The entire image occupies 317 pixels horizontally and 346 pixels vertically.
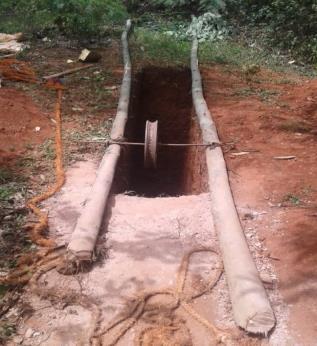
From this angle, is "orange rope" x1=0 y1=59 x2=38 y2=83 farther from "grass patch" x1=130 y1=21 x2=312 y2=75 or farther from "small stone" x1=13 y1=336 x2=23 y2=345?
"small stone" x1=13 y1=336 x2=23 y2=345

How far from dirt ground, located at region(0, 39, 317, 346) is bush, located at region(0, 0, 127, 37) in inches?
107

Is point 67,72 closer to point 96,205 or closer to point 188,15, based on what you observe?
point 96,205

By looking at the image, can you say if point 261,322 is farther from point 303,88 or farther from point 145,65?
point 145,65

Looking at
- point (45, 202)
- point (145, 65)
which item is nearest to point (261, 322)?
point (45, 202)

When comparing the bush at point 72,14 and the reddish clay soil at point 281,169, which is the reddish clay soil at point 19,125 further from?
the bush at point 72,14

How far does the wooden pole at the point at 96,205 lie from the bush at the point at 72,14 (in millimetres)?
4005

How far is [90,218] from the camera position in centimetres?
394

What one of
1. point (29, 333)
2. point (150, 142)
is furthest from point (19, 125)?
point (29, 333)

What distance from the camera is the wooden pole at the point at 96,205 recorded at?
141 inches

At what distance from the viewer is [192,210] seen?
435 centimetres

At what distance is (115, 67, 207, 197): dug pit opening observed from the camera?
6.88m

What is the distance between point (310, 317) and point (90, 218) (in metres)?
1.91

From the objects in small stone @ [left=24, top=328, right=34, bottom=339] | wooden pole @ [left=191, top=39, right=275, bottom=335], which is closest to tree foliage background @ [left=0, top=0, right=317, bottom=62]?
wooden pole @ [left=191, top=39, right=275, bottom=335]

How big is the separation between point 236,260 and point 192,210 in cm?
99
